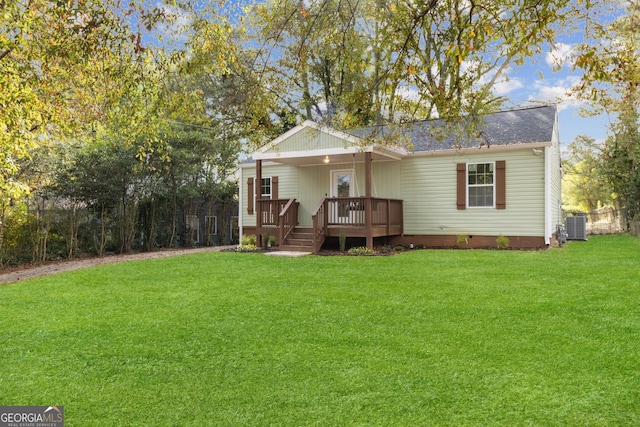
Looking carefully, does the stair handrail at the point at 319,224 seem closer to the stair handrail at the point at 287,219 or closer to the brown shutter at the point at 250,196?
the stair handrail at the point at 287,219

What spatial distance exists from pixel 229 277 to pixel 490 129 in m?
9.46

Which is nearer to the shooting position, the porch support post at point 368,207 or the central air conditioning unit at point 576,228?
the porch support post at point 368,207

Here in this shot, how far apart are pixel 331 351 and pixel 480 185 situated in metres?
9.98

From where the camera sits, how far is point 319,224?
12.6 m

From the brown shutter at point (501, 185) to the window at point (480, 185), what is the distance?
0.16 meters

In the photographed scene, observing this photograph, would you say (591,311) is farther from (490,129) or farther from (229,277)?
(490,129)

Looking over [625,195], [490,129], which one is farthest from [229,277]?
[625,195]

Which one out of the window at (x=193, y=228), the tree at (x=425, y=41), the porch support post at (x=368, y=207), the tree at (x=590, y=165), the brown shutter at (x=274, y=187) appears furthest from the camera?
the tree at (x=590, y=165)

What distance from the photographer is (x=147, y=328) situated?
4660 millimetres

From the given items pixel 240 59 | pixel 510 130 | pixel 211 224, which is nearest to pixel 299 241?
pixel 211 224

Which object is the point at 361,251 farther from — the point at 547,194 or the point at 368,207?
the point at 547,194

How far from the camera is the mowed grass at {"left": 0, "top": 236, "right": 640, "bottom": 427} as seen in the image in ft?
9.18

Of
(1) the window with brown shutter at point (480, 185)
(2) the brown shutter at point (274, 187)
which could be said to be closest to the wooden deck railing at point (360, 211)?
(1) the window with brown shutter at point (480, 185)

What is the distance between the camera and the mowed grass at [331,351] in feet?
9.18
